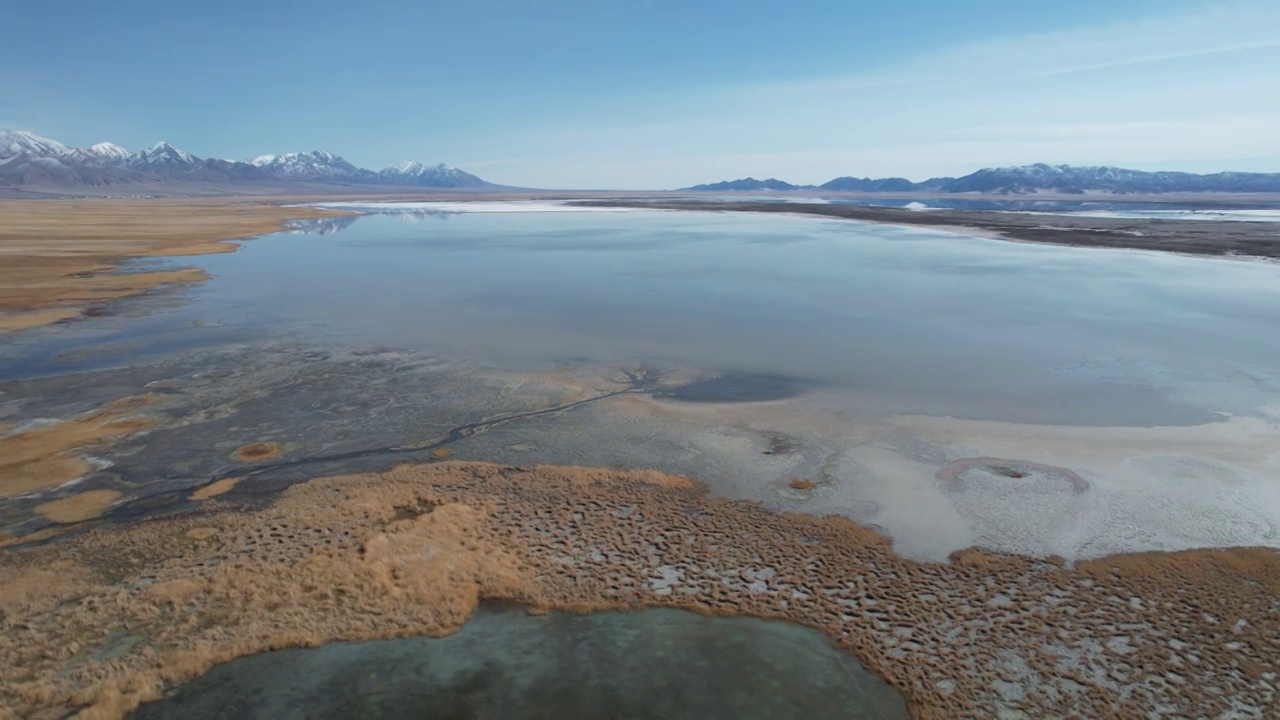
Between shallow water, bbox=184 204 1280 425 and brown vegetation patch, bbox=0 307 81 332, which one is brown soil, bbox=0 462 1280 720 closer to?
shallow water, bbox=184 204 1280 425

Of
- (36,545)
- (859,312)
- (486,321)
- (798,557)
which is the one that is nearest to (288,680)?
(36,545)

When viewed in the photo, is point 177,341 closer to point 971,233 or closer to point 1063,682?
point 1063,682

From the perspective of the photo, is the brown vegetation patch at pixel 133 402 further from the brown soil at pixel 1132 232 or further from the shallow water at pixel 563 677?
the brown soil at pixel 1132 232

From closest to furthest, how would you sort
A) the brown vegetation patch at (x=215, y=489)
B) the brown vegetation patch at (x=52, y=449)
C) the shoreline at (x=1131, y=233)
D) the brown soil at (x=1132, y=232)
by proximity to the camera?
the brown vegetation patch at (x=215, y=489)
the brown vegetation patch at (x=52, y=449)
the shoreline at (x=1131, y=233)
the brown soil at (x=1132, y=232)

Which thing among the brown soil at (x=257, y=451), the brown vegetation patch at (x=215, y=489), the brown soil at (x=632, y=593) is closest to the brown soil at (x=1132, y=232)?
the brown soil at (x=632, y=593)

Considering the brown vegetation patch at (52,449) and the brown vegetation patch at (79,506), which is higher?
the brown vegetation patch at (52,449)

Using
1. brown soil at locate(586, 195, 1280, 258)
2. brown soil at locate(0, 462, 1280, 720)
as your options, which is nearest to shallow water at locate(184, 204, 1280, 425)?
brown soil at locate(586, 195, 1280, 258)

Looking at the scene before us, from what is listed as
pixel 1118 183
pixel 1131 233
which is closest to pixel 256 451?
pixel 1131 233
